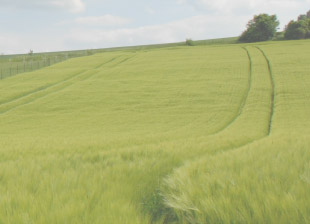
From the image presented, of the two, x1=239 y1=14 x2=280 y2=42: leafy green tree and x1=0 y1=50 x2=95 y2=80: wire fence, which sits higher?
x1=239 y1=14 x2=280 y2=42: leafy green tree

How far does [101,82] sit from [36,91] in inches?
285

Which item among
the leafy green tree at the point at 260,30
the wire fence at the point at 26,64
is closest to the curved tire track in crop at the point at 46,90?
the wire fence at the point at 26,64

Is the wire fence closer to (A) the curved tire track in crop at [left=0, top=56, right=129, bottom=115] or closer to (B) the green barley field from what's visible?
(A) the curved tire track in crop at [left=0, top=56, right=129, bottom=115]

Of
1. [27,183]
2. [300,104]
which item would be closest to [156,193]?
[27,183]

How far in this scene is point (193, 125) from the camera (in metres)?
21.6

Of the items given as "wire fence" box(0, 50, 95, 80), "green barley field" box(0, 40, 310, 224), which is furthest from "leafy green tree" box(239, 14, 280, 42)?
"wire fence" box(0, 50, 95, 80)

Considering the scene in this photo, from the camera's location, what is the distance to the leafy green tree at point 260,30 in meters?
89.4

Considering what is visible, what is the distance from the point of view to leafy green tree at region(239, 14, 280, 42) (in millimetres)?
89438

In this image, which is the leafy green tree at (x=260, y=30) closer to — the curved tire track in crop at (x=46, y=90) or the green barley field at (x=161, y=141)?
the green barley field at (x=161, y=141)

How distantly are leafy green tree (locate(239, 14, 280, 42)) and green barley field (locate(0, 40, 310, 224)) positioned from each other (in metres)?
40.0

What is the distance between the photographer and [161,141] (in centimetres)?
1177

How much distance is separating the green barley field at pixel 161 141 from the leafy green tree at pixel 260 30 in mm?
40013

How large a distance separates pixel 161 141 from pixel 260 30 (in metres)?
87.0

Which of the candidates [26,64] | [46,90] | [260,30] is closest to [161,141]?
[46,90]
